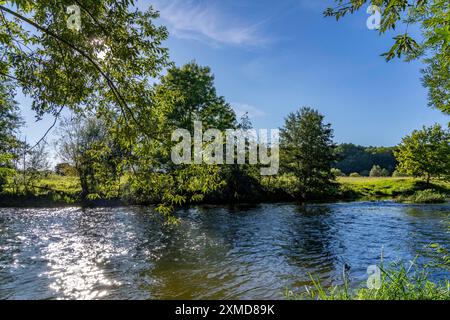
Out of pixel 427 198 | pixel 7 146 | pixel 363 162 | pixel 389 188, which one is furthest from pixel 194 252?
pixel 363 162

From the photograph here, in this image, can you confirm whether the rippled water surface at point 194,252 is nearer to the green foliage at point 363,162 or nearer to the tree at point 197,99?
the tree at point 197,99

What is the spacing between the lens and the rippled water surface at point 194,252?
9820mm

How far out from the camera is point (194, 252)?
14008 mm

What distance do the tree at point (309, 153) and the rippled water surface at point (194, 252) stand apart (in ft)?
55.9

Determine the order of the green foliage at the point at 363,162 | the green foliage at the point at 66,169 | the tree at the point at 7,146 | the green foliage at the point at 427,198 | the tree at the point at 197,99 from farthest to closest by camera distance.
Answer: the green foliage at the point at 363,162 < the tree at the point at 197,99 < the green foliage at the point at 427,198 < the green foliage at the point at 66,169 < the tree at the point at 7,146

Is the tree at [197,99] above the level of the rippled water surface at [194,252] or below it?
above

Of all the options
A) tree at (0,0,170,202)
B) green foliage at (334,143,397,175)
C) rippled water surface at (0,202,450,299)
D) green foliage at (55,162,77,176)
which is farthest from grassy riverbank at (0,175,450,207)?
green foliage at (334,143,397,175)

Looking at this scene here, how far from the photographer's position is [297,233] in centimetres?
1823

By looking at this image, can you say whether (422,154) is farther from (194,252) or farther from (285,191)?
(194,252)

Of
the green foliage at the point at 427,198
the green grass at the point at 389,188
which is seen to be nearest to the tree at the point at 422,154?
the green grass at the point at 389,188

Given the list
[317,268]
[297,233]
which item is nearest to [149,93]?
[317,268]

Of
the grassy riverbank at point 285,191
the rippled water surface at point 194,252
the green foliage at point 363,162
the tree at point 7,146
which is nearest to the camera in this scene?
the tree at point 7,146

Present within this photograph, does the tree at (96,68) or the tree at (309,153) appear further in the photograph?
the tree at (309,153)

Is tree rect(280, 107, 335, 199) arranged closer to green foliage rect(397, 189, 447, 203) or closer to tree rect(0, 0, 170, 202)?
green foliage rect(397, 189, 447, 203)
